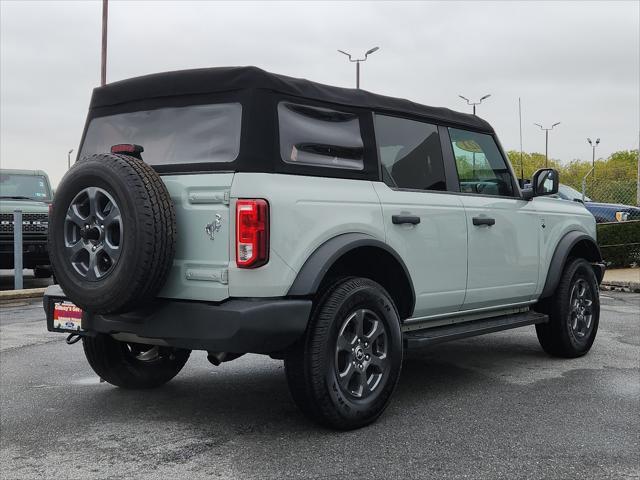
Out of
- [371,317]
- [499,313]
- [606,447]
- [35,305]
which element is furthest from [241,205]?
[35,305]

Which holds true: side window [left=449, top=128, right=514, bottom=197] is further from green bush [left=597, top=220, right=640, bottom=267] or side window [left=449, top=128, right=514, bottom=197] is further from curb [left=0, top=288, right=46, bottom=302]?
green bush [left=597, top=220, right=640, bottom=267]

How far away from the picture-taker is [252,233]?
386cm

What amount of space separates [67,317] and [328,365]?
1.58 m

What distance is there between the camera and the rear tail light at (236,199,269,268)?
3861 mm

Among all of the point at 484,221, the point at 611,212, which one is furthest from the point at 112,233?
the point at 611,212

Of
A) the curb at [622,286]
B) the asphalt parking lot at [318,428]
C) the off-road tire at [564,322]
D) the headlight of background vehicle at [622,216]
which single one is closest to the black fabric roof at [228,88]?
the asphalt parking lot at [318,428]

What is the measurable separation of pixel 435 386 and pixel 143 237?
265 cm

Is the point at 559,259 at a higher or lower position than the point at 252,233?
lower

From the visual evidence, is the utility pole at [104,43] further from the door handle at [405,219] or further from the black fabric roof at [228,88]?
the door handle at [405,219]

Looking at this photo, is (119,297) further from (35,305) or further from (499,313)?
(35,305)

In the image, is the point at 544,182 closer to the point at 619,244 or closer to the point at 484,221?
the point at 484,221

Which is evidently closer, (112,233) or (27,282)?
(112,233)

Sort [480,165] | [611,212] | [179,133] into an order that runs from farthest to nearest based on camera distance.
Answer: [611,212] < [480,165] < [179,133]

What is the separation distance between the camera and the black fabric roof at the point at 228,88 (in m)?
4.18
